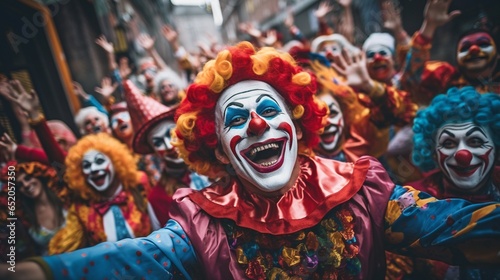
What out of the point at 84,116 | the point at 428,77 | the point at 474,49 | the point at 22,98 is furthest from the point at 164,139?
the point at 474,49

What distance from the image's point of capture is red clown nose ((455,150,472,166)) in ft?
5.06

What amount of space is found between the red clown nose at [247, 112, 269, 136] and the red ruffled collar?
335mm

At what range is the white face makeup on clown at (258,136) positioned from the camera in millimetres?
1335

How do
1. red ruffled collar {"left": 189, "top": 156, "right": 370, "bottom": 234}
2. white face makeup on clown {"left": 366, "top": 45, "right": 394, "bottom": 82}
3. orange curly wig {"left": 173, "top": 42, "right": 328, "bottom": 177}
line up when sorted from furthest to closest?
white face makeup on clown {"left": 366, "top": 45, "right": 394, "bottom": 82} < orange curly wig {"left": 173, "top": 42, "right": 328, "bottom": 177} < red ruffled collar {"left": 189, "top": 156, "right": 370, "bottom": 234}

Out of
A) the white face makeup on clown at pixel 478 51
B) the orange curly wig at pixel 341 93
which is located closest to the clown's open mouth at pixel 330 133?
the orange curly wig at pixel 341 93

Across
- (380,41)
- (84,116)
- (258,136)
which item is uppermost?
(84,116)

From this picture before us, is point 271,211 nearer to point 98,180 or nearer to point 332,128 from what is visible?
Result: point 332,128

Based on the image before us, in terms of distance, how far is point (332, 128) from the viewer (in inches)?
93.6

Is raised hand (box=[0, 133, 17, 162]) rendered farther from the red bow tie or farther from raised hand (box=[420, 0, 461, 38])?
raised hand (box=[420, 0, 461, 38])

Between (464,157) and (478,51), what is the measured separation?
4.33 feet

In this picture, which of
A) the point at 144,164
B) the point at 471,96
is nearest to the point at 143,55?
the point at 144,164

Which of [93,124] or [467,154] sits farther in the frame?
[93,124]

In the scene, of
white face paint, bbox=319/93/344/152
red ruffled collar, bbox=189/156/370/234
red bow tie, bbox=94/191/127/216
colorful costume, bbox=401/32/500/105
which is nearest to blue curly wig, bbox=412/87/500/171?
white face paint, bbox=319/93/344/152

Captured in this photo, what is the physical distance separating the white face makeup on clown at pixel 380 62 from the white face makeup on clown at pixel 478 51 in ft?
2.85
